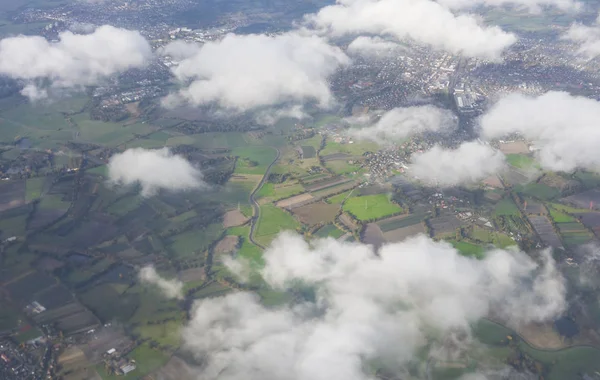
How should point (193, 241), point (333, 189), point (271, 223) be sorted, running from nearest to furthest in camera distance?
1. point (193, 241)
2. point (271, 223)
3. point (333, 189)

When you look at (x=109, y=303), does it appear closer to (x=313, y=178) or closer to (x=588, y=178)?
(x=313, y=178)

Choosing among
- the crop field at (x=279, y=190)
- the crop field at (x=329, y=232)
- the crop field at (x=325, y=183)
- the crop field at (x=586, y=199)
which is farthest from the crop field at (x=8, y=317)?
the crop field at (x=586, y=199)

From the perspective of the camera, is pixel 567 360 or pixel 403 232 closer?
pixel 567 360

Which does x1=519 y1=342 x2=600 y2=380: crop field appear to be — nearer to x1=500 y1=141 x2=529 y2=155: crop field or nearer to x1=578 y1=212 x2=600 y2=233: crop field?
x1=578 y1=212 x2=600 y2=233: crop field

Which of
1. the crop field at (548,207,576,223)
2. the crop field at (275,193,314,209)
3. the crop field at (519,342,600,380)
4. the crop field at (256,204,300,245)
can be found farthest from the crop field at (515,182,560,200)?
the crop field at (256,204,300,245)

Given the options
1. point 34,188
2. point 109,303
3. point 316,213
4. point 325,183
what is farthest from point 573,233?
point 34,188

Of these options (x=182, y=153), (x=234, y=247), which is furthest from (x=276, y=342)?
(x=182, y=153)

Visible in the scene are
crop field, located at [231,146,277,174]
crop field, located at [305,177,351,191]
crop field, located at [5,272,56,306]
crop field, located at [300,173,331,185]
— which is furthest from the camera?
crop field, located at [231,146,277,174]
